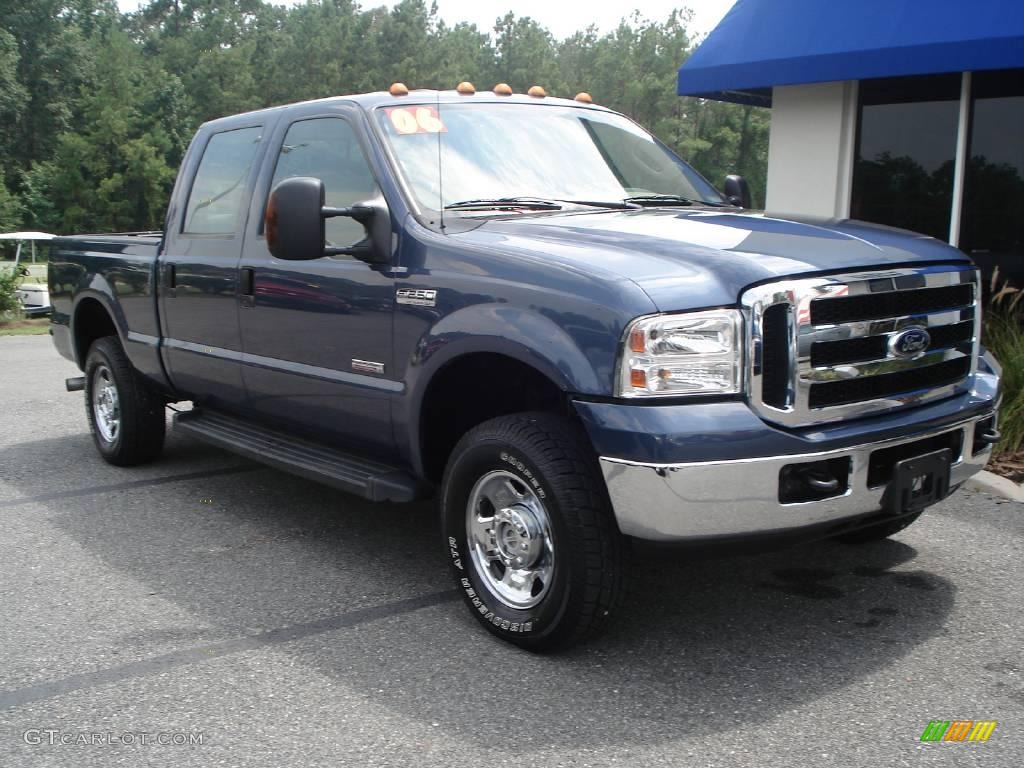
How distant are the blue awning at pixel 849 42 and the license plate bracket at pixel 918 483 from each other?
6.10 metres

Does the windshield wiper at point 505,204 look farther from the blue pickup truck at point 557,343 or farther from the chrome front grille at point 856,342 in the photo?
the chrome front grille at point 856,342

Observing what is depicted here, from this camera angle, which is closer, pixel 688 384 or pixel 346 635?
pixel 688 384

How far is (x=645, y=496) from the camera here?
3350mm

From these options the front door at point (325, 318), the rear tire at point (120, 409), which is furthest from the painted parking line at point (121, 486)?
the front door at point (325, 318)

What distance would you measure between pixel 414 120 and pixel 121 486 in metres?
3.12

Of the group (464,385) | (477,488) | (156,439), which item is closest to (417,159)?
(464,385)

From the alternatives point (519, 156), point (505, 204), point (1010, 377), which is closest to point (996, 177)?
point (1010, 377)

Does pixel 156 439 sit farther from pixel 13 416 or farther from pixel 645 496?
pixel 645 496

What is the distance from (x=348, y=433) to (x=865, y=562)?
239cm

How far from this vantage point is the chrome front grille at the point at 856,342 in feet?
11.2

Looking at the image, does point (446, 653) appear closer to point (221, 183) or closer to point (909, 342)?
point (909, 342)

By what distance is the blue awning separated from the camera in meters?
8.73

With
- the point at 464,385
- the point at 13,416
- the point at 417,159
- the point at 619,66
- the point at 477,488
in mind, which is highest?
the point at 619,66

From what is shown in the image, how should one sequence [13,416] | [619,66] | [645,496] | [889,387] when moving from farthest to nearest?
[619,66], [13,416], [889,387], [645,496]
